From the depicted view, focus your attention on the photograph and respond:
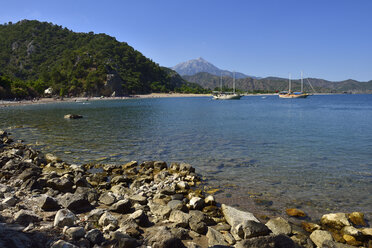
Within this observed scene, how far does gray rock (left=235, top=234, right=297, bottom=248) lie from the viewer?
6.32 meters

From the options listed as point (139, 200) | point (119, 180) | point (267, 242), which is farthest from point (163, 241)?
point (119, 180)

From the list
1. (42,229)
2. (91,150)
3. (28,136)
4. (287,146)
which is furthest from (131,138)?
(42,229)

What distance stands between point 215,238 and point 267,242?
1465 mm

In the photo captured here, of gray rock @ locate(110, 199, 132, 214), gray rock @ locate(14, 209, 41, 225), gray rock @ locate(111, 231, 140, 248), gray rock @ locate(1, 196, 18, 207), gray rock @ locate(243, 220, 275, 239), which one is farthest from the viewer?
gray rock @ locate(110, 199, 132, 214)

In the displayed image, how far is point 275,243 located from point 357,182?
912 centimetres

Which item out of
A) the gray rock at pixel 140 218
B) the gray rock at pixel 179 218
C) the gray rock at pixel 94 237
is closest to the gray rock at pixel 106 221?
the gray rock at pixel 140 218

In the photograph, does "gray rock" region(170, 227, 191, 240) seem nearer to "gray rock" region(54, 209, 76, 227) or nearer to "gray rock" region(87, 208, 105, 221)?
"gray rock" region(87, 208, 105, 221)

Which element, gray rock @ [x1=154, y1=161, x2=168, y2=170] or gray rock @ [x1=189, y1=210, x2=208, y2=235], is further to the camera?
gray rock @ [x1=154, y1=161, x2=168, y2=170]

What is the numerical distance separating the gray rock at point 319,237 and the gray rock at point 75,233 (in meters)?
6.64

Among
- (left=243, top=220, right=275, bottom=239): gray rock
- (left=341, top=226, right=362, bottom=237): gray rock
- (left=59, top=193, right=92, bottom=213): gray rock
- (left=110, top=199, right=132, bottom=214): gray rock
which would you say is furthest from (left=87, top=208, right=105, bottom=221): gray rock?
(left=341, top=226, right=362, bottom=237): gray rock

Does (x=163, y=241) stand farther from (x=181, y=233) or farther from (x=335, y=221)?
(x=335, y=221)

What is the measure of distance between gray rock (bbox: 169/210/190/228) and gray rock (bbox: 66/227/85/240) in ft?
9.46

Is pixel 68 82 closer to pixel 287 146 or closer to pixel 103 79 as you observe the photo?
pixel 103 79

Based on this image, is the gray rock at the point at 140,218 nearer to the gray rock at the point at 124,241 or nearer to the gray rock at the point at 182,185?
the gray rock at the point at 124,241
